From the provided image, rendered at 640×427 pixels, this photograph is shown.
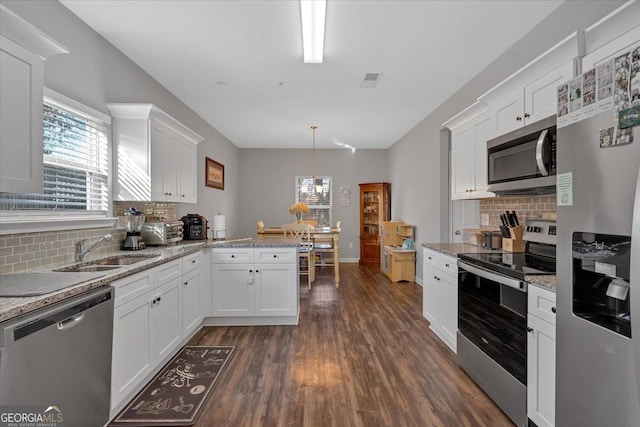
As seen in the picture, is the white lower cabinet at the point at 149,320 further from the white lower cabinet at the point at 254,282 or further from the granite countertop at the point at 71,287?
the white lower cabinet at the point at 254,282

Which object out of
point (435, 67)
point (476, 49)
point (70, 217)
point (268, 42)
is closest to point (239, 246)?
point (70, 217)

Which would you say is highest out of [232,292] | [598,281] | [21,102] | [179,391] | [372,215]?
[21,102]

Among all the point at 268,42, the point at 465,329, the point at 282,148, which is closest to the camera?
the point at 465,329

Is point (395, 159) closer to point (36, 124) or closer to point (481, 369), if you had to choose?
point (481, 369)

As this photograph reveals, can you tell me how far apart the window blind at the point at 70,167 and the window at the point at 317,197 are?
17.3 ft

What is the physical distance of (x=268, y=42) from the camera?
2.84m

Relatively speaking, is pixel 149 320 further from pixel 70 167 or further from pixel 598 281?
pixel 598 281

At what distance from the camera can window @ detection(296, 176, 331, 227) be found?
7.86 metres

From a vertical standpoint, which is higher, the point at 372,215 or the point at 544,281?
the point at 372,215

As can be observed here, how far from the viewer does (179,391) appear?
225 cm

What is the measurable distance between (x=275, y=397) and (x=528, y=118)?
104 inches

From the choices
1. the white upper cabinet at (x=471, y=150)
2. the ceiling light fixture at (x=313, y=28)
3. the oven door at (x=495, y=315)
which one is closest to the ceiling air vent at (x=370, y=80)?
the ceiling light fixture at (x=313, y=28)

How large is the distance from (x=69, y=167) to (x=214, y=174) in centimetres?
352

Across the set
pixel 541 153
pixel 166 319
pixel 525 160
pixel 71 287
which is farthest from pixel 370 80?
pixel 71 287
